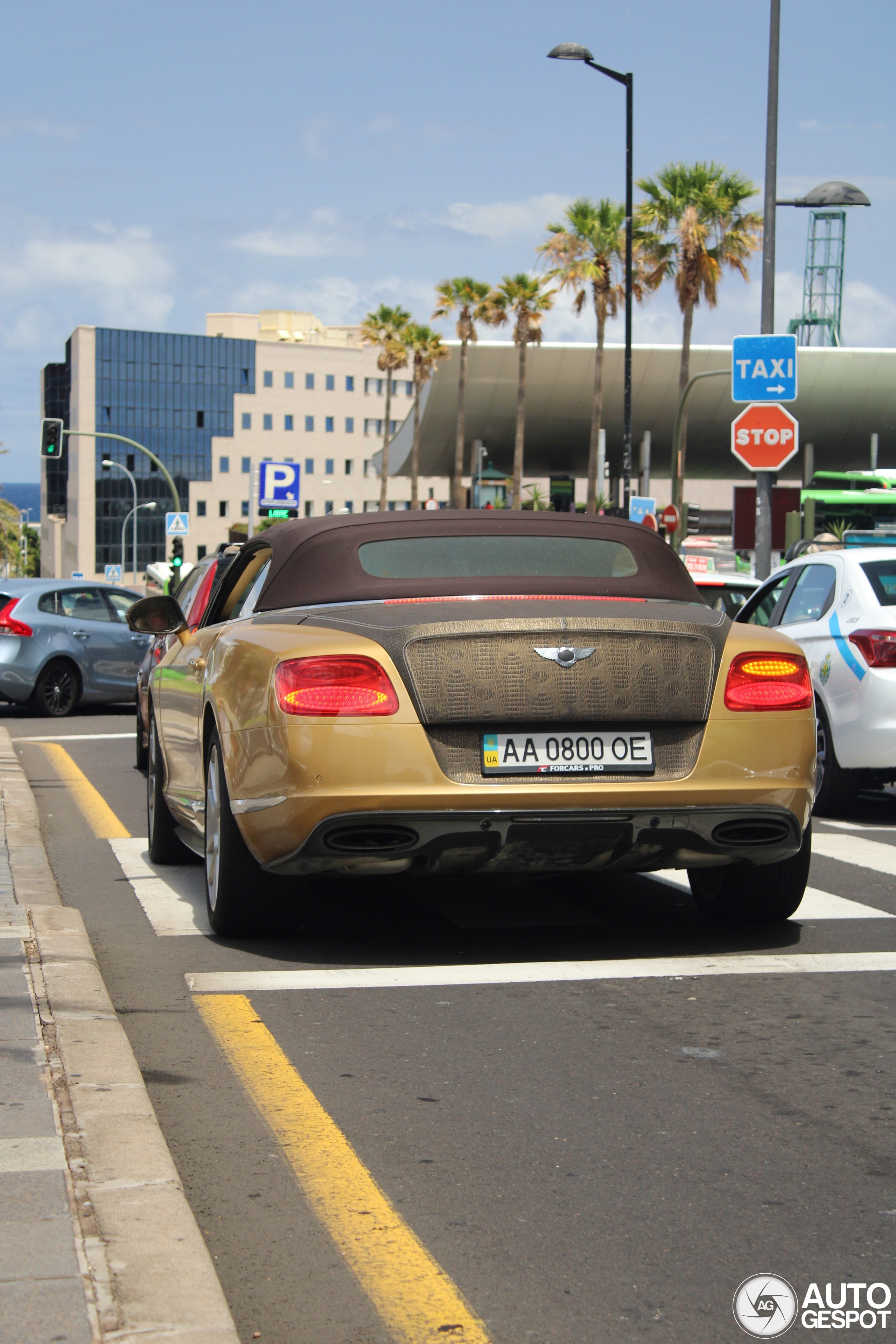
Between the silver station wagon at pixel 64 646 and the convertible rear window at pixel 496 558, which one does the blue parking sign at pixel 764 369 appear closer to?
the silver station wagon at pixel 64 646

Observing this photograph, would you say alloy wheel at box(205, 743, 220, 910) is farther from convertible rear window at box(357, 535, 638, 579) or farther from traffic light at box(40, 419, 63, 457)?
traffic light at box(40, 419, 63, 457)

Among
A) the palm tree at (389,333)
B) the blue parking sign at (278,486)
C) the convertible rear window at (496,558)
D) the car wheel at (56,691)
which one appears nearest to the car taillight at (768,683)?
the convertible rear window at (496,558)

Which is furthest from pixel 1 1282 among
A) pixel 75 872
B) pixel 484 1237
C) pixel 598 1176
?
pixel 75 872

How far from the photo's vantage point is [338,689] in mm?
5477

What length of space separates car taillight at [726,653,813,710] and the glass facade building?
434 feet

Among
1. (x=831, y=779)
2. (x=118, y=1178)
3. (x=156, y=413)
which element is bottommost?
(x=831, y=779)

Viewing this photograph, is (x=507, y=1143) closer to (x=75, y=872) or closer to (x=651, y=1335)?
(x=651, y=1335)

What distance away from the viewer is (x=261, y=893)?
609 centimetres

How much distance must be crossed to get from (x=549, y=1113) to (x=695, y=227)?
45.7m

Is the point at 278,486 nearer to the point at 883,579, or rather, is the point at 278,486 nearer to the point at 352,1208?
the point at 883,579

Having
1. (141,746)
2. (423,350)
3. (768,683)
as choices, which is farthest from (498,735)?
(423,350)

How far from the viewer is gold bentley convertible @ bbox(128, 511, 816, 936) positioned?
5434 millimetres

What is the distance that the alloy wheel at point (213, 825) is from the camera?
6195mm

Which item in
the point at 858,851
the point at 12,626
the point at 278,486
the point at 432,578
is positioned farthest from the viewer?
the point at 278,486
